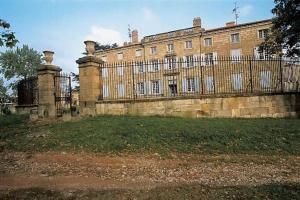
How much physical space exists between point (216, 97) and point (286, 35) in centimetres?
719

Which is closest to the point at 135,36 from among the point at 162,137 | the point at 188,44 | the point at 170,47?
the point at 170,47

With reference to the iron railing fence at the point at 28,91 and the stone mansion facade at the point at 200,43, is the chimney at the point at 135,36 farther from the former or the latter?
the iron railing fence at the point at 28,91

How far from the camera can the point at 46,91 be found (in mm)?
13438

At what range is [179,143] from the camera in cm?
857

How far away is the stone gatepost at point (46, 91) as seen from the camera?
13.4 metres

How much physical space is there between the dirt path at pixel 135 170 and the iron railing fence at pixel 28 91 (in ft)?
33.1

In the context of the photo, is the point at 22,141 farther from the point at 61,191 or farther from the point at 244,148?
the point at 244,148

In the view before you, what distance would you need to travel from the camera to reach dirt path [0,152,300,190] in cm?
577

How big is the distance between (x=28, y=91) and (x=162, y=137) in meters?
12.7

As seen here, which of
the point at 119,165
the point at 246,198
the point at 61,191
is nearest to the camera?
the point at 246,198

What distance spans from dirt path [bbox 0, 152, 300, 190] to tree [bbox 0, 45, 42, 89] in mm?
57202

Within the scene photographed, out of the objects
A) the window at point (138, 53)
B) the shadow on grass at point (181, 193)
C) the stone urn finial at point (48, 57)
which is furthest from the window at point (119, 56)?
the shadow on grass at point (181, 193)

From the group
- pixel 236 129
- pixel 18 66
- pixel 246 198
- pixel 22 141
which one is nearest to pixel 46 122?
pixel 22 141

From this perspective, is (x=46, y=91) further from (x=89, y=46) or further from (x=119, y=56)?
(x=119, y=56)
